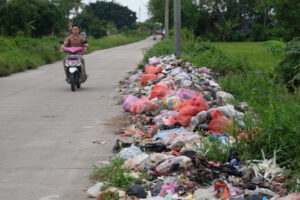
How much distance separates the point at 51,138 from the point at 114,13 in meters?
124

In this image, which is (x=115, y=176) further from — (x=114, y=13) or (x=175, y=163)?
(x=114, y=13)

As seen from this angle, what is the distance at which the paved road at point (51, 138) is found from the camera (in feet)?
17.0

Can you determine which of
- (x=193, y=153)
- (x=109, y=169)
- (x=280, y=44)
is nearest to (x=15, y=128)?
(x=109, y=169)

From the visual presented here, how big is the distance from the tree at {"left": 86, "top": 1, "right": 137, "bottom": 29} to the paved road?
11165 cm

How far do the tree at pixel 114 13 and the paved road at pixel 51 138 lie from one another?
111647 millimetres

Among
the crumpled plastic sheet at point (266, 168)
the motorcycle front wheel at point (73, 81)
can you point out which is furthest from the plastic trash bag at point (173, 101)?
the motorcycle front wheel at point (73, 81)

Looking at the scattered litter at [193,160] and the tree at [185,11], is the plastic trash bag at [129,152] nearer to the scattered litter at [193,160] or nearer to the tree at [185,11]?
the scattered litter at [193,160]

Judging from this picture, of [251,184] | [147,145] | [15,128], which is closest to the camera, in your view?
[251,184]

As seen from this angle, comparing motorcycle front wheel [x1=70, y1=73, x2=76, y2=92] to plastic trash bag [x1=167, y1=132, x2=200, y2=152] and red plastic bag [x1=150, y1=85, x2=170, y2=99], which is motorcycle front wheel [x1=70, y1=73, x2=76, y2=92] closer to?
red plastic bag [x1=150, y1=85, x2=170, y2=99]

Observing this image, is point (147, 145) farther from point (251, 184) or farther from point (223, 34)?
point (223, 34)

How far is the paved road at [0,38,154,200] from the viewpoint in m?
5.20

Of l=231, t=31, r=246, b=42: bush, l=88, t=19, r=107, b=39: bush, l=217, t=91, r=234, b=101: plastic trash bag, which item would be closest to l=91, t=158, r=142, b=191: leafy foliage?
l=217, t=91, r=234, b=101: plastic trash bag

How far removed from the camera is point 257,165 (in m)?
5.05

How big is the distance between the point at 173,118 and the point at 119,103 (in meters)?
3.61
